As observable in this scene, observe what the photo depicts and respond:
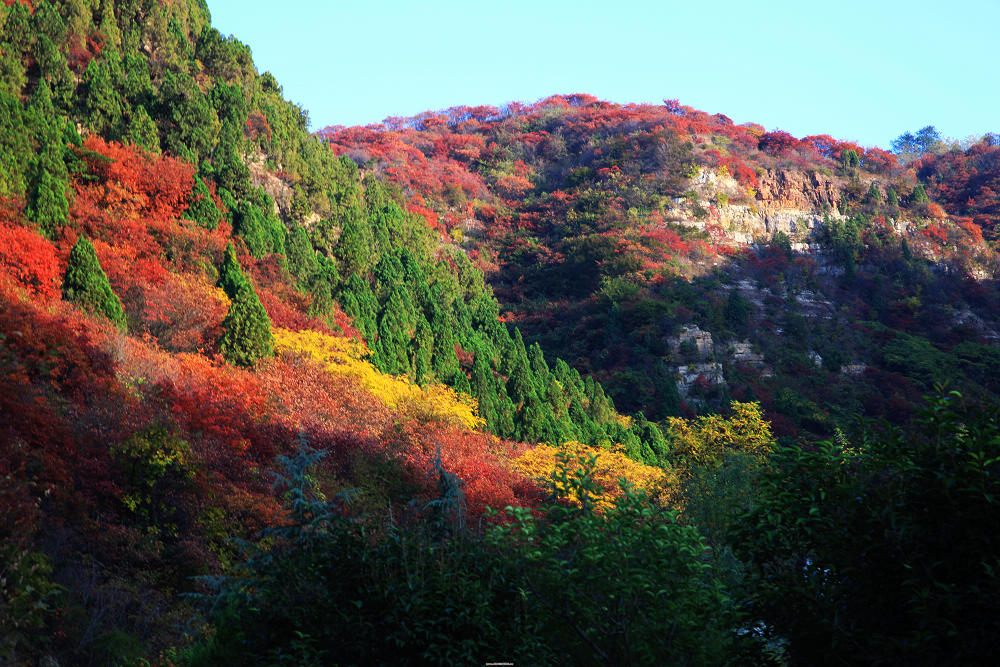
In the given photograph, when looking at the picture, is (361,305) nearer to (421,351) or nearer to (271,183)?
(421,351)

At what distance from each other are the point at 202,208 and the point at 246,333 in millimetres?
5820

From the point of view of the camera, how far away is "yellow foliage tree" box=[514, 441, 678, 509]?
22.7 m

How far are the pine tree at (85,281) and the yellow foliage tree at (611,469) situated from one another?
11.5 metres

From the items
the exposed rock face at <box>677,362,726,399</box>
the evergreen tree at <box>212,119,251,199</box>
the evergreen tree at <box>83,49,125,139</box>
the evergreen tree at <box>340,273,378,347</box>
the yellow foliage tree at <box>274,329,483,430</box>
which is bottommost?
the yellow foliage tree at <box>274,329,483,430</box>

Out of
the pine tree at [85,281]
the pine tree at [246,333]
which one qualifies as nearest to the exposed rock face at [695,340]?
the pine tree at [246,333]

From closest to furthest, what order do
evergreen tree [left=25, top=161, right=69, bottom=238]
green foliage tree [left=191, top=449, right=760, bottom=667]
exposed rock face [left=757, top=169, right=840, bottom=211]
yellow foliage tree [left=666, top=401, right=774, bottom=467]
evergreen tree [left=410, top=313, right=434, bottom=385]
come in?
green foliage tree [left=191, top=449, right=760, bottom=667]
evergreen tree [left=25, top=161, right=69, bottom=238]
evergreen tree [left=410, top=313, right=434, bottom=385]
yellow foliage tree [left=666, top=401, right=774, bottom=467]
exposed rock face [left=757, top=169, right=840, bottom=211]

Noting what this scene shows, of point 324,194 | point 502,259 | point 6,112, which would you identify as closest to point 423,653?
point 6,112

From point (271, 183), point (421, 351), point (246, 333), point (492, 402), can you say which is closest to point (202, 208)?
point (271, 183)

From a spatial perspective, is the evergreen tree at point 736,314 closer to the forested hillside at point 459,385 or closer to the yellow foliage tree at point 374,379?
the forested hillside at point 459,385

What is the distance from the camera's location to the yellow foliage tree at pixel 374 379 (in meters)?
21.9

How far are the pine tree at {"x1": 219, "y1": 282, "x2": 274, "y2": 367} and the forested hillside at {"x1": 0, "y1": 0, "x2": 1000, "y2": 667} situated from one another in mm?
112

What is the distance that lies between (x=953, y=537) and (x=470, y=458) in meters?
16.3

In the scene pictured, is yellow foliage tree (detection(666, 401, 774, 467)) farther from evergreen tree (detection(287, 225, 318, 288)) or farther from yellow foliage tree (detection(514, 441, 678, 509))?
evergreen tree (detection(287, 225, 318, 288))

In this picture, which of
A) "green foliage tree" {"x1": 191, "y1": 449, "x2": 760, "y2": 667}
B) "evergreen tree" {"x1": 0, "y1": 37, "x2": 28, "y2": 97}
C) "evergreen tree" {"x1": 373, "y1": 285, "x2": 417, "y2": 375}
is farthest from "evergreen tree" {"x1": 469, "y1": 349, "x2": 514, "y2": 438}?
"green foliage tree" {"x1": 191, "y1": 449, "x2": 760, "y2": 667}
